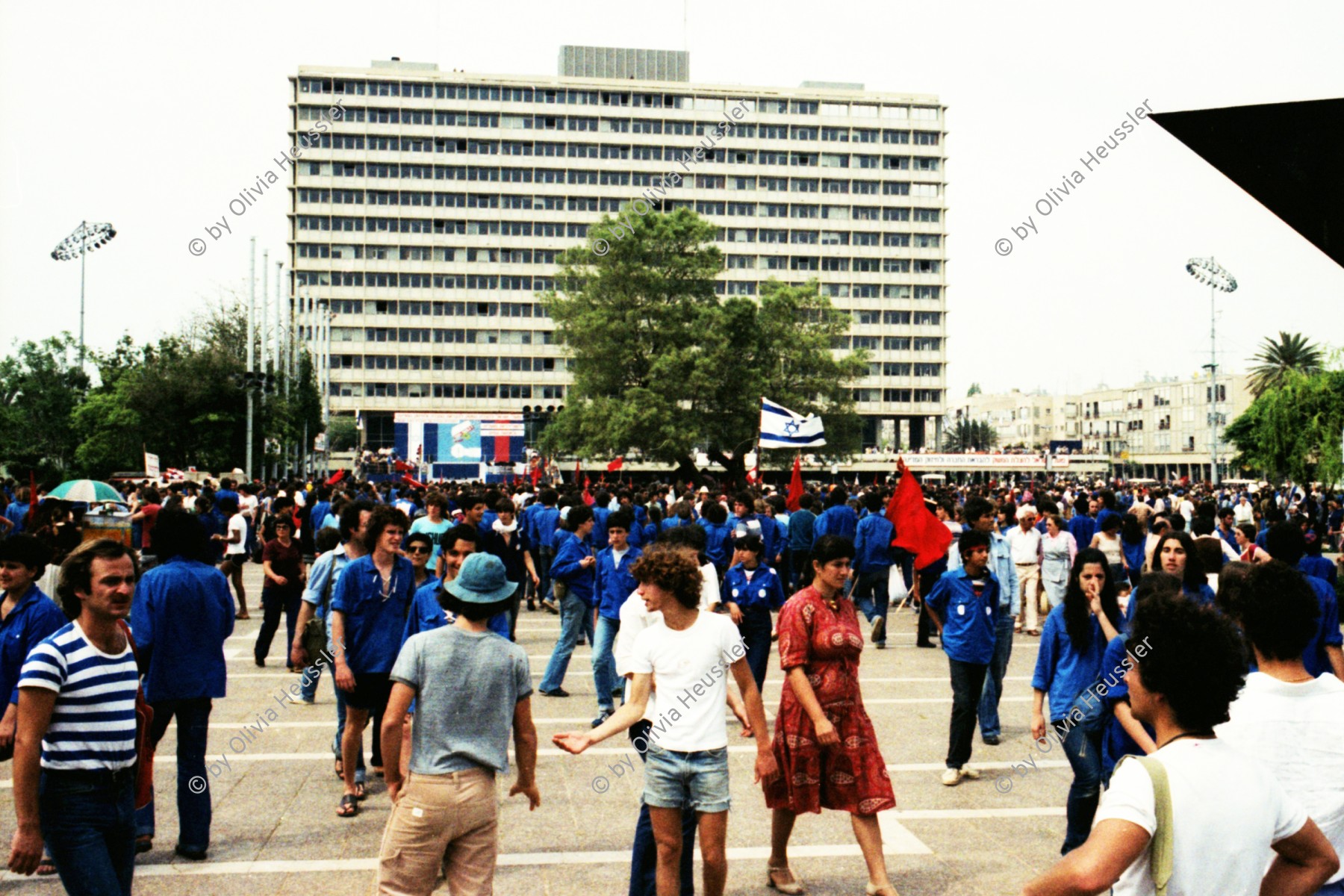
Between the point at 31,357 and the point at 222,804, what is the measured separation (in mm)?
95751

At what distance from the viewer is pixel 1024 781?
7.85 metres

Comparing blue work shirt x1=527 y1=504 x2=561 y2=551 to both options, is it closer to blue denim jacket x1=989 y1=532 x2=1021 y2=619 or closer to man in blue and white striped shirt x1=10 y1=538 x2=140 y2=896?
blue denim jacket x1=989 y1=532 x2=1021 y2=619

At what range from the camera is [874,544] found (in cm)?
1490

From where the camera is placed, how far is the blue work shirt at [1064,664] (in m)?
5.98

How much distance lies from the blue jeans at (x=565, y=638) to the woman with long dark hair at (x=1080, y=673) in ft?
17.4

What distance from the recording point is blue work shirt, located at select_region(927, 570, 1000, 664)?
25.8 feet

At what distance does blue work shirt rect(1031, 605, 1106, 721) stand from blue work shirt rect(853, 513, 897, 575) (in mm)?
8397

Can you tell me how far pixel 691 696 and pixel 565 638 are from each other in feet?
19.7

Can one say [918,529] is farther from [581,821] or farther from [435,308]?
[435,308]

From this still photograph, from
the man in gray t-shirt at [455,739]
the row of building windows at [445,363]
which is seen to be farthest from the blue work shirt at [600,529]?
the row of building windows at [445,363]

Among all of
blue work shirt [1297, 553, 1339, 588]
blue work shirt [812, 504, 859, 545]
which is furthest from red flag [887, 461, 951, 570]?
blue work shirt [1297, 553, 1339, 588]

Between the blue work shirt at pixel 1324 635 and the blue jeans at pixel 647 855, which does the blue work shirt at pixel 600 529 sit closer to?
the blue work shirt at pixel 1324 635

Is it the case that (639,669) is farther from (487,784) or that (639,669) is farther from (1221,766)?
(1221,766)

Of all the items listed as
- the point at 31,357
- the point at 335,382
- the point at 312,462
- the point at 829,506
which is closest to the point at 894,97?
the point at 335,382
